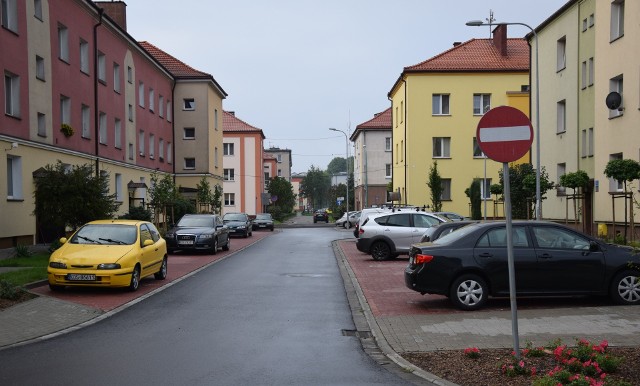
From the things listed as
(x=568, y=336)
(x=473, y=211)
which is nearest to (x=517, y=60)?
(x=473, y=211)

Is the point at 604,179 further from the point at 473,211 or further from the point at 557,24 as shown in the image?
the point at 473,211

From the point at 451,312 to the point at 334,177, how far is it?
5508 inches

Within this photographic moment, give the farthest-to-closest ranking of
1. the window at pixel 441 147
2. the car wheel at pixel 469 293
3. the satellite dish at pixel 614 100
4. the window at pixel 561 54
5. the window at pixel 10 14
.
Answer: the window at pixel 441 147 < the window at pixel 561 54 < the satellite dish at pixel 614 100 < the window at pixel 10 14 < the car wheel at pixel 469 293

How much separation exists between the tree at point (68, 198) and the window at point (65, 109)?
8.43m

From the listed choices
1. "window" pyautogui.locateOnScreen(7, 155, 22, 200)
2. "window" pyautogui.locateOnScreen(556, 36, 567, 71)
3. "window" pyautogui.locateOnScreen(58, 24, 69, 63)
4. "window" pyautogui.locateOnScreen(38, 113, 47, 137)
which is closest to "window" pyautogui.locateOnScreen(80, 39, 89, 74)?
"window" pyautogui.locateOnScreen(58, 24, 69, 63)

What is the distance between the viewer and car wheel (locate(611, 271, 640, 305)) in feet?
35.5

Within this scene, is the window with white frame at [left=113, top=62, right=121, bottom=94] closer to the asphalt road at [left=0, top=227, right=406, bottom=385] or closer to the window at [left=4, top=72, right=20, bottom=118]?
the window at [left=4, top=72, right=20, bottom=118]

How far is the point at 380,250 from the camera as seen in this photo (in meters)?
22.0

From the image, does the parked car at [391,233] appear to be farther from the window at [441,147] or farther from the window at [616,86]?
the window at [441,147]

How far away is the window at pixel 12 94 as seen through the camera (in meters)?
22.2

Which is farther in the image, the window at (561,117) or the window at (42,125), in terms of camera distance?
the window at (561,117)

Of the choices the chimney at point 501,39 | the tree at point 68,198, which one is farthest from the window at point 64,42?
the chimney at point 501,39

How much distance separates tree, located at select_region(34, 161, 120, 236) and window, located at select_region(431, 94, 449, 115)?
32358 millimetres

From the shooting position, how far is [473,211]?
3938 cm
